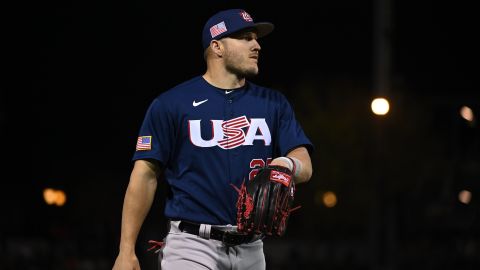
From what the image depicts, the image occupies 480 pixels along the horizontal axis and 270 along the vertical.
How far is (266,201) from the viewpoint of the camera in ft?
13.9

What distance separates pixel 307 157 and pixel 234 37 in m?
0.79

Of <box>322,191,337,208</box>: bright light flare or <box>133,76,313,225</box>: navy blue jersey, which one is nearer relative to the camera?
<box>133,76,313,225</box>: navy blue jersey

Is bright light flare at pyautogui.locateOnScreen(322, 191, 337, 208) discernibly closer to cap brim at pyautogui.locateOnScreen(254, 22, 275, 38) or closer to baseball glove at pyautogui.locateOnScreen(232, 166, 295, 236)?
cap brim at pyautogui.locateOnScreen(254, 22, 275, 38)

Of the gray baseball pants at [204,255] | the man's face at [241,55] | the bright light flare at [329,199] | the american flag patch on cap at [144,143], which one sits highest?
the bright light flare at [329,199]

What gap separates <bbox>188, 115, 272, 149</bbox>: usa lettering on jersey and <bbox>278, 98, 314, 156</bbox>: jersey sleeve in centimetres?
11

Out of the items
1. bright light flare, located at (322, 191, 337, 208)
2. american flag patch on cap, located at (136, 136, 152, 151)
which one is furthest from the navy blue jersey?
bright light flare, located at (322, 191, 337, 208)

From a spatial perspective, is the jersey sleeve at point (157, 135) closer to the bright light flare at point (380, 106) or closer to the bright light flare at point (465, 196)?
the bright light flare at point (380, 106)

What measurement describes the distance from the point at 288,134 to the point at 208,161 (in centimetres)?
47

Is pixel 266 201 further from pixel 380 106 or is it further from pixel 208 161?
pixel 380 106

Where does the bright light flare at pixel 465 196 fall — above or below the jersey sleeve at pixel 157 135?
above

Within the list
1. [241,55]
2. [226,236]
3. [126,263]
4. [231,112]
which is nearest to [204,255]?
[226,236]

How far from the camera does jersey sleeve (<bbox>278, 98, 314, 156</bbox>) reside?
15.4ft

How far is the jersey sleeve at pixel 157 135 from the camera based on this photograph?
4.58 meters

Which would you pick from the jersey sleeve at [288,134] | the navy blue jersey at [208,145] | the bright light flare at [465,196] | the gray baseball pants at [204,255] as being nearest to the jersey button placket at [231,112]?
the navy blue jersey at [208,145]
